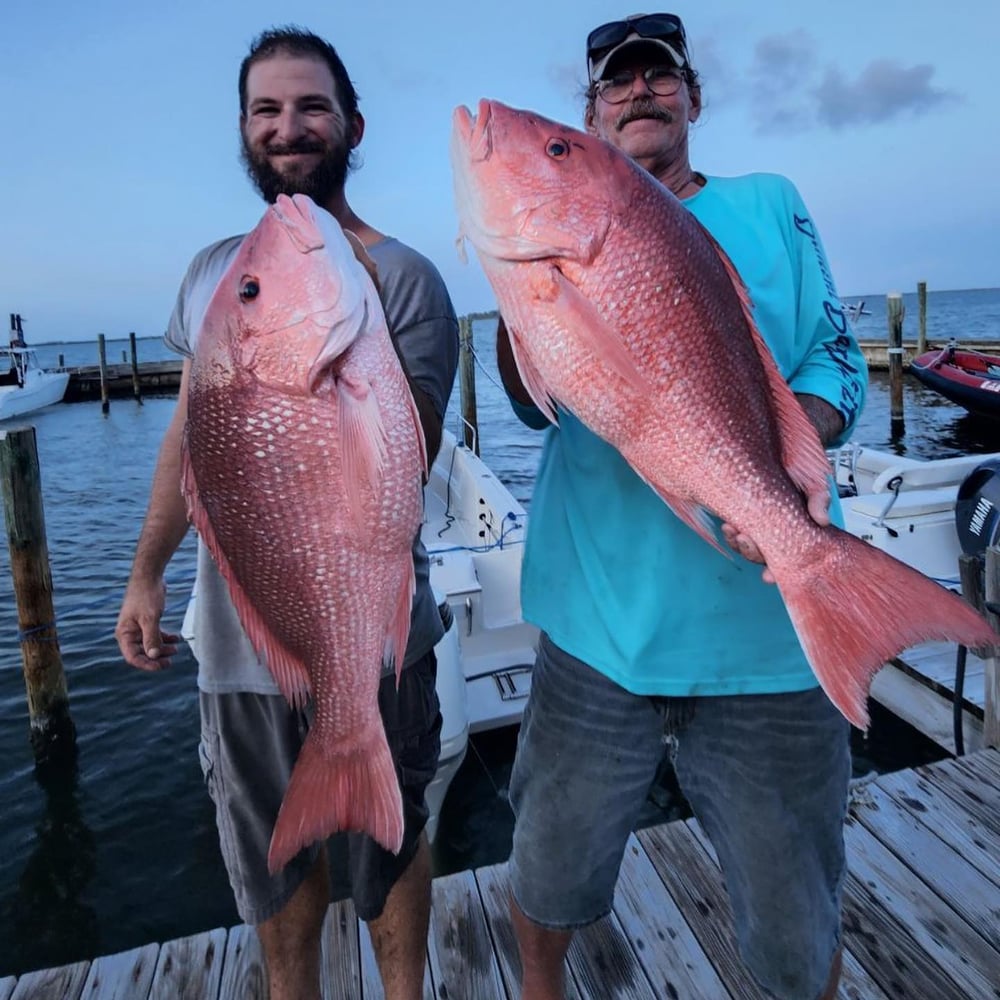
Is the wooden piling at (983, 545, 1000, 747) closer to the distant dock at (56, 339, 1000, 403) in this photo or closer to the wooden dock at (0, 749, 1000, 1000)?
the wooden dock at (0, 749, 1000, 1000)

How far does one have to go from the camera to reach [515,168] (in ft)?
4.55

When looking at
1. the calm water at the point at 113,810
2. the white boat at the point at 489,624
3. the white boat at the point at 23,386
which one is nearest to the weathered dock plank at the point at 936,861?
the white boat at the point at 489,624

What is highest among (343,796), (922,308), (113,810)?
(922,308)

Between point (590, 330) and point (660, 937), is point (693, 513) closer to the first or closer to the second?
point (590, 330)

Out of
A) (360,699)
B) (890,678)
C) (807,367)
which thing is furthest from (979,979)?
(890,678)

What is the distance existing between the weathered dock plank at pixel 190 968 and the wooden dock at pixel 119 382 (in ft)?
127

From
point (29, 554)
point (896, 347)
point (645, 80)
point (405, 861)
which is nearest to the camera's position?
point (645, 80)

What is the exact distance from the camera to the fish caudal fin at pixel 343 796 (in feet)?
5.05

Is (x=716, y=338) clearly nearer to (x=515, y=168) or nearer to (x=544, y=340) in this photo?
(x=544, y=340)

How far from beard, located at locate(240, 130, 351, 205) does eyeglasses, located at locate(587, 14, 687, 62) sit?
673 mm

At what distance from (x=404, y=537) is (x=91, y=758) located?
6.49 m

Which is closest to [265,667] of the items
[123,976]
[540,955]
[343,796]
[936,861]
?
[343,796]

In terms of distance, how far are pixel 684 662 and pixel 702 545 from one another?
0.27m

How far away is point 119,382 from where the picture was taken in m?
38.3
